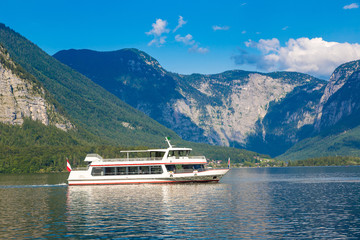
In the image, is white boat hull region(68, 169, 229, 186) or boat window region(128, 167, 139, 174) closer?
white boat hull region(68, 169, 229, 186)

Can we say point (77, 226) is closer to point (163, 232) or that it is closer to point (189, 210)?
point (163, 232)

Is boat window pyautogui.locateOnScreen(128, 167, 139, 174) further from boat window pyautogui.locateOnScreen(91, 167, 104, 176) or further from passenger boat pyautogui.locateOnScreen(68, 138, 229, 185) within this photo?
boat window pyautogui.locateOnScreen(91, 167, 104, 176)

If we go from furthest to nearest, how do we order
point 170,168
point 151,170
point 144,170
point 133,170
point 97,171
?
point 97,171, point 133,170, point 144,170, point 151,170, point 170,168

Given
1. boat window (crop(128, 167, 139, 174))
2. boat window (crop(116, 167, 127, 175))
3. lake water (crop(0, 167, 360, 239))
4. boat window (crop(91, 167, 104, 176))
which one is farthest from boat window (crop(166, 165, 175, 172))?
lake water (crop(0, 167, 360, 239))

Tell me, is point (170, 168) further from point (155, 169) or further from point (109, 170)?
point (109, 170)

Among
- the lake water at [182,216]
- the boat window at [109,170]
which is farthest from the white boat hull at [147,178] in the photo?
the lake water at [182,216]

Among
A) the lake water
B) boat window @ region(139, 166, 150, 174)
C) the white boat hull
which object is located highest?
boat window @ region(139, 166, 150, 174)

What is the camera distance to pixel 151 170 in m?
120

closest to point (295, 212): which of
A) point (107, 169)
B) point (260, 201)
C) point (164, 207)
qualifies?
point (260, 201)

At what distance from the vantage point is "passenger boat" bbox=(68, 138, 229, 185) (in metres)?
118

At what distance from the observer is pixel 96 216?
63656 mm

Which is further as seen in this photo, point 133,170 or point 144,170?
point 133,170

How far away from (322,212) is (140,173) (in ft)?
208

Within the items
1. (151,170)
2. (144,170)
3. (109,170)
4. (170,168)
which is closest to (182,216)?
(170,168)
